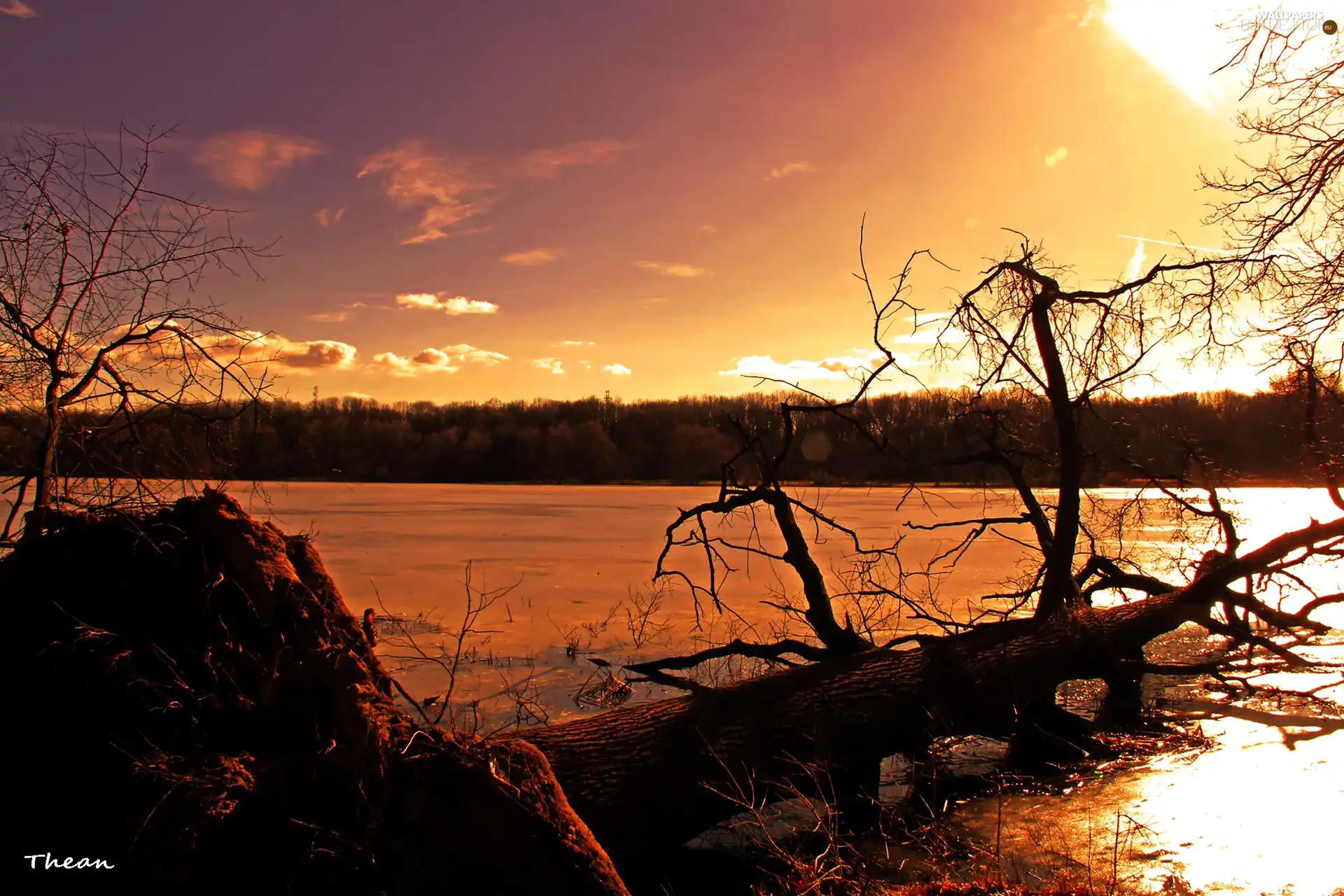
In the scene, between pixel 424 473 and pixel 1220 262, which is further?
pixel 424 473

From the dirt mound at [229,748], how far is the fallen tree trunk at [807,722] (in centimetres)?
82

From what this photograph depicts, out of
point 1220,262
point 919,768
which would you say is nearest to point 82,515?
point 919,768

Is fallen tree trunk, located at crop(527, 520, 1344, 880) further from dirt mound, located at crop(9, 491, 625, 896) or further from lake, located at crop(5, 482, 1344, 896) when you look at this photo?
dirt mound, located at crop(9, 491, 625, 896)

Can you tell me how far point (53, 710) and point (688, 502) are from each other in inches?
1162

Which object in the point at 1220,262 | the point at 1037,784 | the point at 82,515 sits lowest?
the point at 1037,784

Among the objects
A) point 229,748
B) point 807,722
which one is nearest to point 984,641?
point 807,722

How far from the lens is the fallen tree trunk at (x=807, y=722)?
3867mm

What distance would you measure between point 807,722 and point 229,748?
294 cm

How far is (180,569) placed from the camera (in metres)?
3.11

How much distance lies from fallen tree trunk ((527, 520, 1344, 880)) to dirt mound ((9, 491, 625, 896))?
0.82m

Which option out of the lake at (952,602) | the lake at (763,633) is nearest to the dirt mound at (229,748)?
the lake at (763,633)

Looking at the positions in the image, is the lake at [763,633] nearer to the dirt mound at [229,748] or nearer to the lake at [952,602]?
the lake at [952,602]

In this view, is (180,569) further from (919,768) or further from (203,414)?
(919,768)

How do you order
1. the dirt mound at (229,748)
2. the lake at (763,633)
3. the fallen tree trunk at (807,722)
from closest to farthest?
the dirt mound at (229,748), the fallen tree trunk at (807,722), the lake at (763,633)
